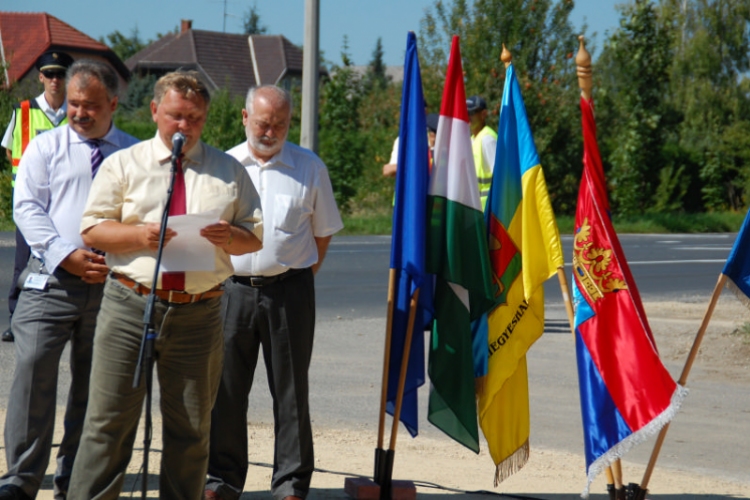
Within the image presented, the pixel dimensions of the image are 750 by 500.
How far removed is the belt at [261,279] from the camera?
543 centimetres

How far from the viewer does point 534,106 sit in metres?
28.7

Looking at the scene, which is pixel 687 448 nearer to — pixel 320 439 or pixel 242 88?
pixel 320 439

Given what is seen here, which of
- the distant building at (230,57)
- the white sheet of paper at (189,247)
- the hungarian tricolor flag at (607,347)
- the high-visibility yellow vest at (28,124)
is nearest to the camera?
the white sheet of paper at (189,247)

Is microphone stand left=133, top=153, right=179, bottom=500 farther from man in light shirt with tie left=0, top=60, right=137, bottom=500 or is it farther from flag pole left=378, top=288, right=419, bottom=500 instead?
flag pole left=378, top=288, right=419, bottom=500

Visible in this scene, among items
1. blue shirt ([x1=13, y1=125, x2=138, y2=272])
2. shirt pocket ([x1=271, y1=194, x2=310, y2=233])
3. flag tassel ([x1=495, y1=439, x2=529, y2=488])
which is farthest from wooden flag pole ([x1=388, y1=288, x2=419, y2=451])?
blue shirt ([x1=13, y1=125, x2=138, y2=272])

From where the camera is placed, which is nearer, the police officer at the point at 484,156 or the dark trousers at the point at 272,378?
the dark trousers at the point at 272,378

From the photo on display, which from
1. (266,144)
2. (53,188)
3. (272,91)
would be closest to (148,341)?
Answer: (53,188)

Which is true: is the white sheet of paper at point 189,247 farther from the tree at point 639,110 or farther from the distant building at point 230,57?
the distant building at point 230,57

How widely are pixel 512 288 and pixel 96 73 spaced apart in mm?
2358

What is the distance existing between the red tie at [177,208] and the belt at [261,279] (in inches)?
37.5

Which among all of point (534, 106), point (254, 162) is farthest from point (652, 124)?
point (254, 162)

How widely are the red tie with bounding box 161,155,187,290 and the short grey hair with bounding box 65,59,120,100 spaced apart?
3.01ft

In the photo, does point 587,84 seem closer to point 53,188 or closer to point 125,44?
point 53,188

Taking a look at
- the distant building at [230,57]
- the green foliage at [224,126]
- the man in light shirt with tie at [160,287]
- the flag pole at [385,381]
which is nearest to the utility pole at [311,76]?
the flag pole at [385,381]
